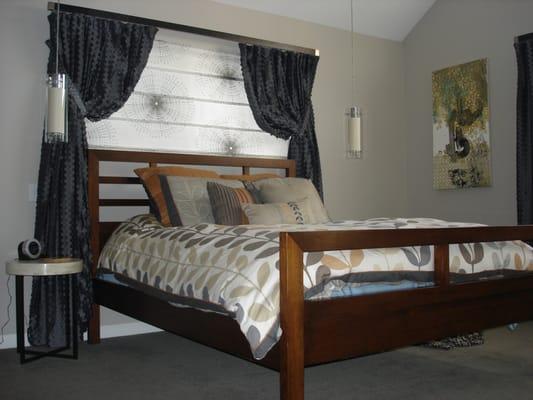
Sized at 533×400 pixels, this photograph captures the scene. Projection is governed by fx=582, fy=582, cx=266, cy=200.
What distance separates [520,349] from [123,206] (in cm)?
265

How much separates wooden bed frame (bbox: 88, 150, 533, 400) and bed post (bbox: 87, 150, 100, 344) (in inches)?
32.8

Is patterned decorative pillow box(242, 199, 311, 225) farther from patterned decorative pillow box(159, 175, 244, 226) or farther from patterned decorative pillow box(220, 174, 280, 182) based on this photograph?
patterned decorative pillow box(220, 174, 280, 182)

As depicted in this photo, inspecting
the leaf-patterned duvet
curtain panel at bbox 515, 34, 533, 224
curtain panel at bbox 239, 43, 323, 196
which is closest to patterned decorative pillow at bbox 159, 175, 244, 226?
the leaf-patterned duvet

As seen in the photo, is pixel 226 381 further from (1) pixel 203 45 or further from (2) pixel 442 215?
(2) pixel 442 215

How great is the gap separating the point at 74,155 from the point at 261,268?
2.03 m

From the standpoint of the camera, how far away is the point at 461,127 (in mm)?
5004

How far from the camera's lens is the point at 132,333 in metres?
4.01

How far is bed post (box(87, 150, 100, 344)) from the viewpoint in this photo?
3.71 meters

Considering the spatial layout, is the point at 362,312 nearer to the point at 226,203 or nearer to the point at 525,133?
the point at 226,203

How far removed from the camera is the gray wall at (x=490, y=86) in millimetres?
4633

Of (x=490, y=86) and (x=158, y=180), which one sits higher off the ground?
(x=490, y=86)

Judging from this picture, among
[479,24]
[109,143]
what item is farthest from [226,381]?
[479,24]

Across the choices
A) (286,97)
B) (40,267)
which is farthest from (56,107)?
(286,97)

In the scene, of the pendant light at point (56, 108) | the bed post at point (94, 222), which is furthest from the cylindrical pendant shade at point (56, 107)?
the bed post at point (94, 222)
